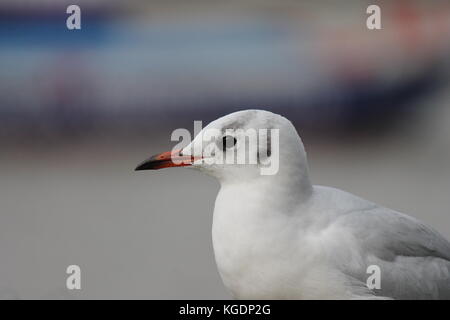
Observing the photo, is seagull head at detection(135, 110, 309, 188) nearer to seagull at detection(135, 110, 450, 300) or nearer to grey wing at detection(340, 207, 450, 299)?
seagull at detection(135, 110, 450, 300)

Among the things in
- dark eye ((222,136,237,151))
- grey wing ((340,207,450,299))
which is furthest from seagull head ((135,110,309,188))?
grey wing ((340,207,450,299))

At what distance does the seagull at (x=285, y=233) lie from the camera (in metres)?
1.41

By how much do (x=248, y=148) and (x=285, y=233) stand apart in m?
0.17

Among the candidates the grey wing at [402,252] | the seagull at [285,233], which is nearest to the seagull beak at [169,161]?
the seagull at [285,233]

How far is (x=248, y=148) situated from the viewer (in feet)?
4.62

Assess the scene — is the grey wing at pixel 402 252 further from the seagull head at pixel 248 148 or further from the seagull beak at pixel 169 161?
the seagull beak at pixel 169 161

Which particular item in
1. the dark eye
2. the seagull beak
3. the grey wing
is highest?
the dark eye

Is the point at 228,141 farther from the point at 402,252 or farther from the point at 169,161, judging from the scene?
the point at 402,252

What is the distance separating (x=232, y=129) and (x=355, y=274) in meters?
0.36

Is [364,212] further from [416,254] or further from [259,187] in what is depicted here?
[259,187]

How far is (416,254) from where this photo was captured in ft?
5.05

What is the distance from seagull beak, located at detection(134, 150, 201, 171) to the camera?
1460 mm

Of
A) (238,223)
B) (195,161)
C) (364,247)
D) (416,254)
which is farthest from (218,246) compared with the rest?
(416,254)

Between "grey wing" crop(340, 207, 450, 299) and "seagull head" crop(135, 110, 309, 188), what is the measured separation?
0.55ft
